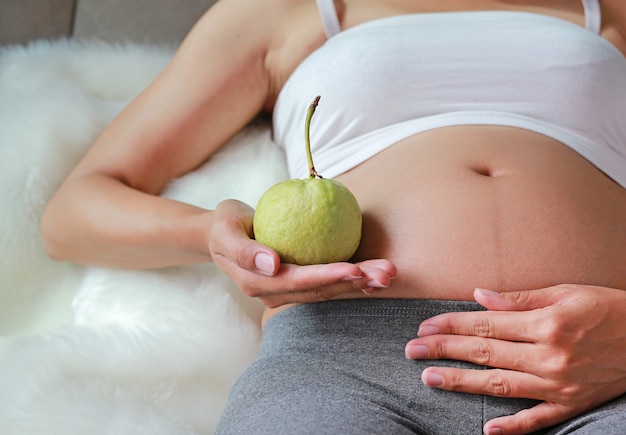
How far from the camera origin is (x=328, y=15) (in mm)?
1185

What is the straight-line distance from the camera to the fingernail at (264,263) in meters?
0.73

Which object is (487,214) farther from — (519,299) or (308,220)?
(308,220)

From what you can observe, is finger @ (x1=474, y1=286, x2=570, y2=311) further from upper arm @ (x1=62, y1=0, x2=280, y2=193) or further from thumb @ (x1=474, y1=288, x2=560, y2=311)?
upper arm @ (x1=62, y1=0, x2=280, y2=193)

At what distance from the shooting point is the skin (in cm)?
78

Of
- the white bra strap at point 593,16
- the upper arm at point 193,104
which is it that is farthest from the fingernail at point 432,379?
the white bra strap at point 593,16

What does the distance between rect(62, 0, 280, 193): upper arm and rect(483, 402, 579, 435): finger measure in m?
0.67

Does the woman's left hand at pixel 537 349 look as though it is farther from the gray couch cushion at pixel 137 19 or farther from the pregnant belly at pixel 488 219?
the gray couch cushion at pixel 137 19

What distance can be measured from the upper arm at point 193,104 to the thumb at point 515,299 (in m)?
0.57

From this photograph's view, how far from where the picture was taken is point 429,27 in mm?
1131

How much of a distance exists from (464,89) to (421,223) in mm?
307

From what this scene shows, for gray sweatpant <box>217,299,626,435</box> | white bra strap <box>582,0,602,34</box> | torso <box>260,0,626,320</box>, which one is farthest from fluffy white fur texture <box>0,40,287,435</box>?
white bra strap <box>582,0,602,34</box>

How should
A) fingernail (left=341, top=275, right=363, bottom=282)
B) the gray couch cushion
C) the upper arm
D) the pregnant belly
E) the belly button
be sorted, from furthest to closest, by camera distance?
the gray couch cushion → the upper arm → the belly button → the pregnant belly → fingernail (left=341, top=275, right=363, bottom=282)

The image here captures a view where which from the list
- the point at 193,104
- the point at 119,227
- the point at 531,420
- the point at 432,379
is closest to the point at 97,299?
the point at 119,227

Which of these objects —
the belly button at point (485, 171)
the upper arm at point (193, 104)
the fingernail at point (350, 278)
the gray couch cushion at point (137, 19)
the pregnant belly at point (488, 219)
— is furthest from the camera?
the gray couch cushion at point (137, 19)
